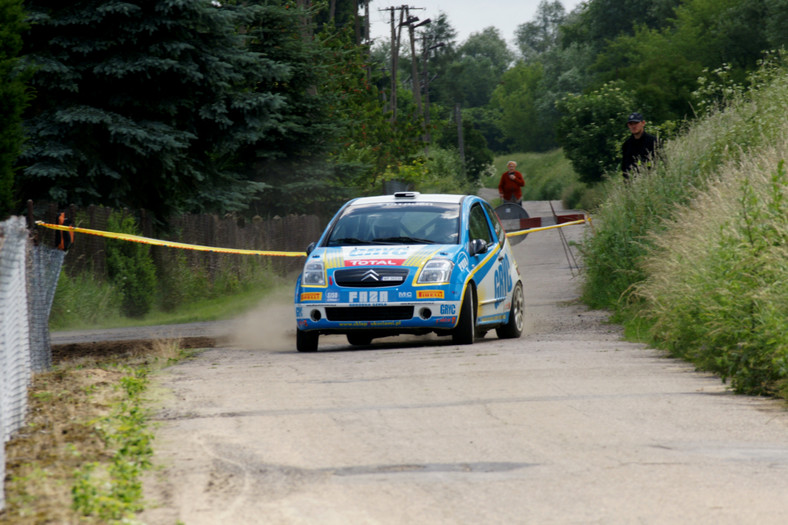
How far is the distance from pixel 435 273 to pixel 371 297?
703mm

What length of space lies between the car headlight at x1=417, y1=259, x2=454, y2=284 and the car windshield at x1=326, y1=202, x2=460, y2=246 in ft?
2.43

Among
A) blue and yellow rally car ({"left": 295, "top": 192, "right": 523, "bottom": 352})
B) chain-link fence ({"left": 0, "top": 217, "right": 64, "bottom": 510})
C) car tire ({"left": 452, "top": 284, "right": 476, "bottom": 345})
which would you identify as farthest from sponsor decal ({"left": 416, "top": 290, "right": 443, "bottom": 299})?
chain-link fence ({"left": 0, "top": 217, "right": 64, "bottom": 510})

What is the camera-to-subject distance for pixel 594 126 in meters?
52.9

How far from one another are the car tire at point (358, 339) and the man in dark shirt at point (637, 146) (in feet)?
18.8

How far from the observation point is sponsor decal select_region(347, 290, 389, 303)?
1248 cm

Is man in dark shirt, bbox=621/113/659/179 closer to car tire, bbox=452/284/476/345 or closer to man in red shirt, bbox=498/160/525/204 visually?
car tire, bbox=452/284/476/345

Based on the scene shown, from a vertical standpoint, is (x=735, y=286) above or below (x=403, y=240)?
below

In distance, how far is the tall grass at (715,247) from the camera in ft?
30.4

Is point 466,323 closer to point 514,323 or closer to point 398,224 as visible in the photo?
point 398,224

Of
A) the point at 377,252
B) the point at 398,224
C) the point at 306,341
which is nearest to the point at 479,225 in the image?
the point at 398,224

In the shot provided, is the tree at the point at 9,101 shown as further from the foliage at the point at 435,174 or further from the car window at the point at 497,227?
the foliage at the point at 435,174

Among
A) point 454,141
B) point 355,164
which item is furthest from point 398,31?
point 355,164

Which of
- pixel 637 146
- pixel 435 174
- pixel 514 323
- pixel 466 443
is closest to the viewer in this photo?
pixel 466 443

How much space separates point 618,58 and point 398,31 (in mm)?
A: 28037
